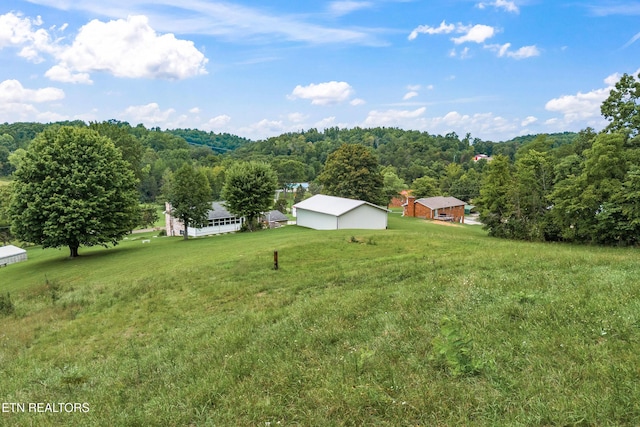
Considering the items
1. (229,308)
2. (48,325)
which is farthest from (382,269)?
(48,325)

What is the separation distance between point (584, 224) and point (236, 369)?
85.1ft

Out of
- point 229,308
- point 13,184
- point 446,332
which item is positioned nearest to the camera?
point 446,332

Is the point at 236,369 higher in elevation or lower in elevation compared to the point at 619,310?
lower

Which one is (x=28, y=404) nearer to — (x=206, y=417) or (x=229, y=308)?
(x=206, y=417)

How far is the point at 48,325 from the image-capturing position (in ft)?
33.8

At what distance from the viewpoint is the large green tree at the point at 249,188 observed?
39.1 m

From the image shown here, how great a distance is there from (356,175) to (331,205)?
10.5 meters

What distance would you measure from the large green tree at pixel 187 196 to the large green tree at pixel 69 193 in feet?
31.7

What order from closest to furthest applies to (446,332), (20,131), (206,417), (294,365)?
(206,417) → (446,332) → (294,365) → (20,131)

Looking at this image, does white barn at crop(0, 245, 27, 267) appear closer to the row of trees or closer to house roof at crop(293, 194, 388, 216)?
the row of trees

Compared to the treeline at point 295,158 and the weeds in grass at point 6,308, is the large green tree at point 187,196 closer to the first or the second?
the treeline at point 295,158

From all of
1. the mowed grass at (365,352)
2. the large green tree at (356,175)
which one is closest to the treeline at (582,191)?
the mowed grass at (365,352)

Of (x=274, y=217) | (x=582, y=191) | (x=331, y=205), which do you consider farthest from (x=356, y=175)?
(x=582, y=191)

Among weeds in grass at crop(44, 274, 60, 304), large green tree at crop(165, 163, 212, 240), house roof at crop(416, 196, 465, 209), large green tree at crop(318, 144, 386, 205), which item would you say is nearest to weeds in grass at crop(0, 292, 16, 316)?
weeds in grass at crop(44, 274, 60, 304)
